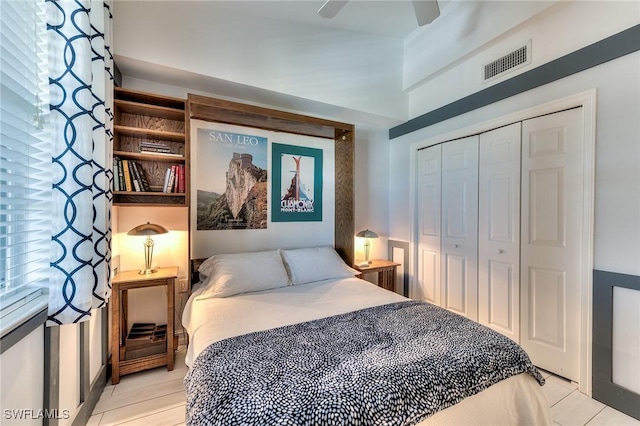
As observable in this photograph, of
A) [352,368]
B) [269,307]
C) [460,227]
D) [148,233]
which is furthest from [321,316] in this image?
[460,227]

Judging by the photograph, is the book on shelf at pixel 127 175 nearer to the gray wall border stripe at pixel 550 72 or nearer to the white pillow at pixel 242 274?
the white pillow at pixel 242 274

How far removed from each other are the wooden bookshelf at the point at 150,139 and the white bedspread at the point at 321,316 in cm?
90

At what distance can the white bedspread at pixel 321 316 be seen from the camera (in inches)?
43.4

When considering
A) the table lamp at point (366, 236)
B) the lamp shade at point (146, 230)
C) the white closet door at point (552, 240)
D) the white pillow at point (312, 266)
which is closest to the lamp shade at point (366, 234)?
the table lamp at point (366, 236)

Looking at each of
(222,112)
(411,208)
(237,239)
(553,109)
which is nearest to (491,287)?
(411,208)

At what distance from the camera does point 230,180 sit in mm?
2619

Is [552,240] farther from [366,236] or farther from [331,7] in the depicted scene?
[331,7]

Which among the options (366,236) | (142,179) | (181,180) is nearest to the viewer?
(142,179)

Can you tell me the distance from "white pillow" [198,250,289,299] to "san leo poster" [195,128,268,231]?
436mm

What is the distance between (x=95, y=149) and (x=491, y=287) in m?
3.23

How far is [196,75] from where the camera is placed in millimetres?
2221

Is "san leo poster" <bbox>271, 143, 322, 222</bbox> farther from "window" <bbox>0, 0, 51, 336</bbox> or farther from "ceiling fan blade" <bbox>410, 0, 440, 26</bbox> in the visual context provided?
"window" <bbox>0, 0, 51, 336</bbox>

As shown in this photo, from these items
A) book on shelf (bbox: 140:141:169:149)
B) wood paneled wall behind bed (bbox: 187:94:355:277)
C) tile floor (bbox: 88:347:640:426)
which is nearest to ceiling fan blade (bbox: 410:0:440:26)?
wood paneled wall behind bed (bbox: 187:94:355:277)

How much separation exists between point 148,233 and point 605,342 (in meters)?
3.37
